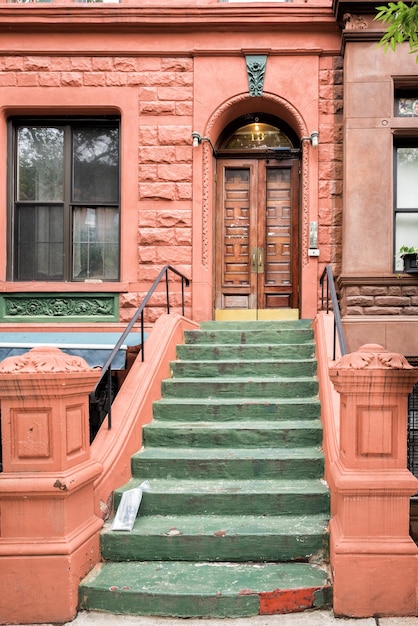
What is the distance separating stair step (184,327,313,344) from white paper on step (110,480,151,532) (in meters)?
3.08

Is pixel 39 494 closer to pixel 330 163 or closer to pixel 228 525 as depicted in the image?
pixel 228 525

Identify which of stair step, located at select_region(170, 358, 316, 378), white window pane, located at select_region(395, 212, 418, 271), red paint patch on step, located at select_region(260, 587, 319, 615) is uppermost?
white window pane, located at select_region(395, 212, 418, 271)

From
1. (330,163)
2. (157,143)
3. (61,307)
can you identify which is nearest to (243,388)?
(61,307)

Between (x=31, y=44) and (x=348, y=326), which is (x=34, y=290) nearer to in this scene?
(x=31, y=44)

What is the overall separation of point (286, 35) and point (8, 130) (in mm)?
4977

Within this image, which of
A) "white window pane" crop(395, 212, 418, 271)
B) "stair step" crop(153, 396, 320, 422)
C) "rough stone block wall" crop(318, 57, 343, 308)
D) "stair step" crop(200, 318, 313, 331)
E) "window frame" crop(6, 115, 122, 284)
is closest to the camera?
"stair step" crop(153, 396, 320, 422)

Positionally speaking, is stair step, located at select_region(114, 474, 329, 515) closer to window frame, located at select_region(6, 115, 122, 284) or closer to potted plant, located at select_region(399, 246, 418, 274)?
potted plant, located at select_region(399, 246, 418, 274)

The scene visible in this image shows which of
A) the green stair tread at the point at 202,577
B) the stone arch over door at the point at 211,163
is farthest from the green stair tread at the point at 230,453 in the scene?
the stone arch over door at the point at 211,163

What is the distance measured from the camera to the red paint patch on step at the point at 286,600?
3.64 m

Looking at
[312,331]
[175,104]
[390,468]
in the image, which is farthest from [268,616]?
[175,104]

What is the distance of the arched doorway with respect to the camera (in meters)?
9.27

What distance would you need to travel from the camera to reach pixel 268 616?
11.9 ft

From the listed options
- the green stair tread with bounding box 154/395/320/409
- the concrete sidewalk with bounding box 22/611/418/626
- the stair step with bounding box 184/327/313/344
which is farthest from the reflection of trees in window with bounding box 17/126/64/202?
the concrete sidewalk with bounding box 22/611/418/626

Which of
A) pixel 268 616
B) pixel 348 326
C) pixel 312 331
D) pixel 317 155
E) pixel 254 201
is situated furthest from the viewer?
pixel 254 201
